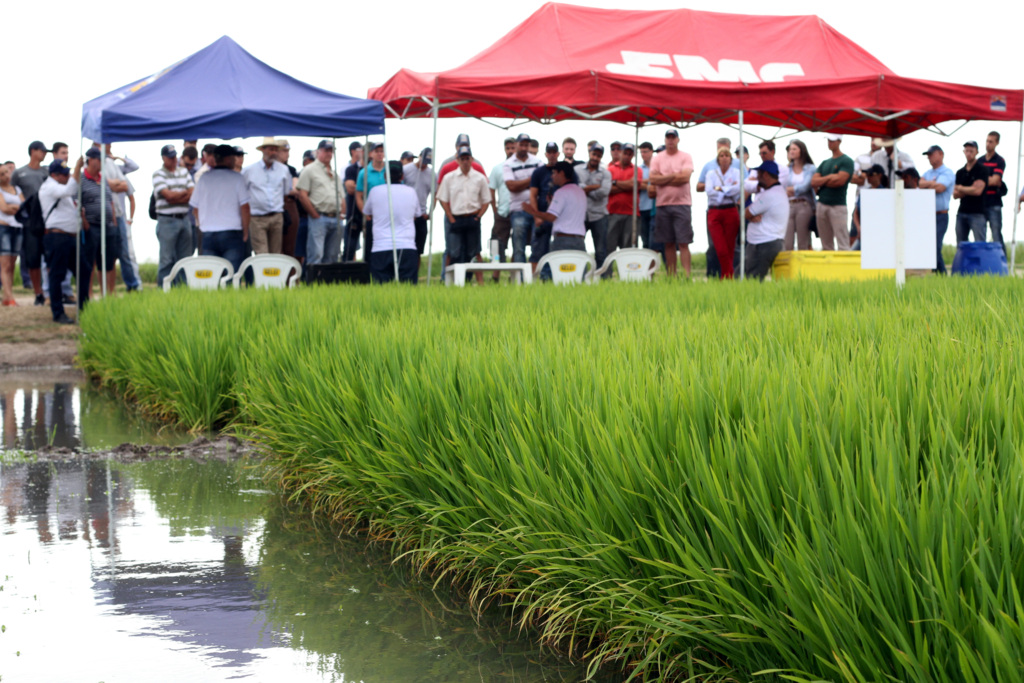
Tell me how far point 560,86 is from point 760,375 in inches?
386

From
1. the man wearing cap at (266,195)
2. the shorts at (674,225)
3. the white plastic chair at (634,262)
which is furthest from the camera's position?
the shorts at (674,225)

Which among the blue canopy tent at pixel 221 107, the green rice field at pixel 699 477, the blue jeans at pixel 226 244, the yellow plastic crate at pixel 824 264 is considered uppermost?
the blue canopy tent at pixel 221 107

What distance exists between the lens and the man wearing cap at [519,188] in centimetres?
1457

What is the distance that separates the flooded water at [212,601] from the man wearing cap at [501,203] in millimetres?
10283

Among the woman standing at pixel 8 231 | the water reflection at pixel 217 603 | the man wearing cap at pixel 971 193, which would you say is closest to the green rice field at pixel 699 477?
the water reflection at pixel 217 603

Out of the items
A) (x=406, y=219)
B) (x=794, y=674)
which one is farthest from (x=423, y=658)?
(x=406, y=219)

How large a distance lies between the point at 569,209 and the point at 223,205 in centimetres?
432

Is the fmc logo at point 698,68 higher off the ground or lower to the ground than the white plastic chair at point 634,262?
higher

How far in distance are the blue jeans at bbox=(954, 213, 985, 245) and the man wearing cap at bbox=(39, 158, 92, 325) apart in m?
12.7

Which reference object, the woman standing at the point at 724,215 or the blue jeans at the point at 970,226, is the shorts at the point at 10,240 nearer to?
the woman standing at the point at 724,215

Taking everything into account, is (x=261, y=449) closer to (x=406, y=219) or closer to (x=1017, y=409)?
(x=1017, y=409)

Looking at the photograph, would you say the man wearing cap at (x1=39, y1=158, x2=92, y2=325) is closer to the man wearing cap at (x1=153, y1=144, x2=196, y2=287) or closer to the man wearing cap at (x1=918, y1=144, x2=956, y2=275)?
the man wearing cap at (x1=153, y1=144, x2=196, y2=287)

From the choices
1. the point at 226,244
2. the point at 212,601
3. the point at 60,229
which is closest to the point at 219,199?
the point at 226,244

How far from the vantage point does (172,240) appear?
541 inches
